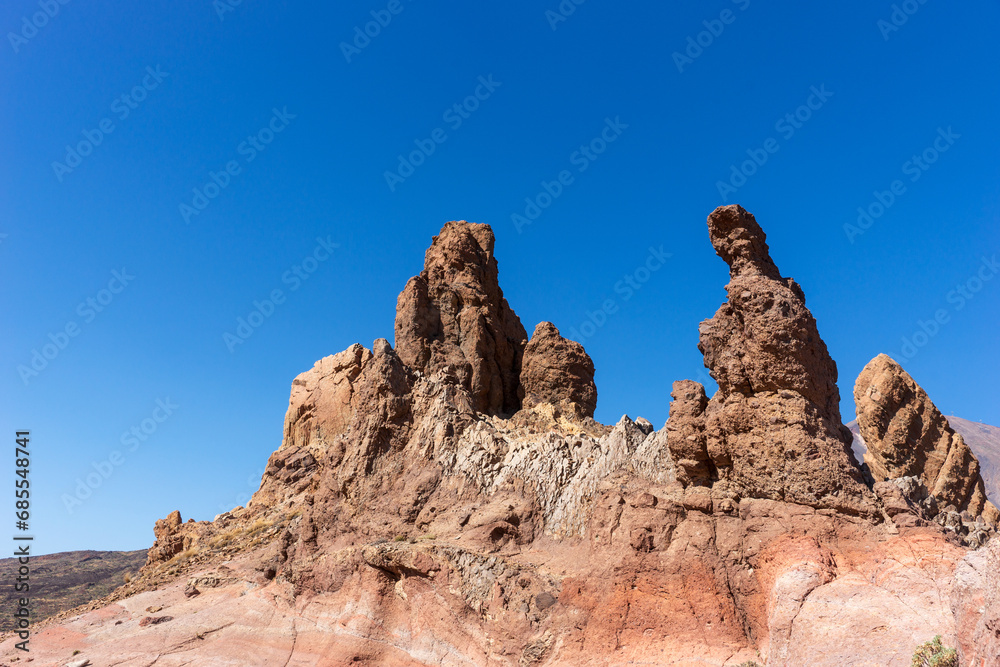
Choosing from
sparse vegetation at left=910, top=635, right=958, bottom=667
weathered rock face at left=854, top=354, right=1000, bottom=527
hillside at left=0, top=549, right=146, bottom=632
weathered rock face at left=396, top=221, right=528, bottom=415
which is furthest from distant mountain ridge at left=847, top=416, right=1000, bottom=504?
sparse vegetation at left=910, top=635, right=958, bottom=667

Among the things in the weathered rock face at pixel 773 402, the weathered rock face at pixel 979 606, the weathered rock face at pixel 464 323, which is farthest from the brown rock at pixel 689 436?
the weathered rock face at pixel 464 323

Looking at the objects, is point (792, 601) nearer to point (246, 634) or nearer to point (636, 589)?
point (636, 589)

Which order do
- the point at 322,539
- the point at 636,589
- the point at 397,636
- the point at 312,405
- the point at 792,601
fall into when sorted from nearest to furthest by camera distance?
1. the point at 792,601
2. the point at 636,589
3. the point at 397,636
4. the point at 322,539
5. the point at 312,405

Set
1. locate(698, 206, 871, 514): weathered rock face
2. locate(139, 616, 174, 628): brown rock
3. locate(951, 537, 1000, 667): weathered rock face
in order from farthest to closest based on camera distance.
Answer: locate(139, 616, 174, 628): brown rock → locate(698, 206, 871, 514): weathered rock face → locate(951, 537, 1000, 667): weathered rock face

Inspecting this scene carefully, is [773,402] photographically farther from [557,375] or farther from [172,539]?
[172,539]

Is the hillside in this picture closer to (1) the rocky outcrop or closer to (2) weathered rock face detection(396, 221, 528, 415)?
(1) the rocky outcrop

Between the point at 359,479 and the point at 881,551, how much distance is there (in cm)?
1674

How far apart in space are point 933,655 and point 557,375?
68.7 ft

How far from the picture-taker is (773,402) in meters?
17.5

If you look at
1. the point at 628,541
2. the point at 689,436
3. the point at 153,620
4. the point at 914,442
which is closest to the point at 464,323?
the point at 689,436

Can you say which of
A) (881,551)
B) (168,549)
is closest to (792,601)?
(881,551)

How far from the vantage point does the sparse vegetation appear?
A: 35.4ft

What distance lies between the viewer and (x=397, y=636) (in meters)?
19.8

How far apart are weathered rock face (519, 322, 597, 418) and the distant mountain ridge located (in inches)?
4272
